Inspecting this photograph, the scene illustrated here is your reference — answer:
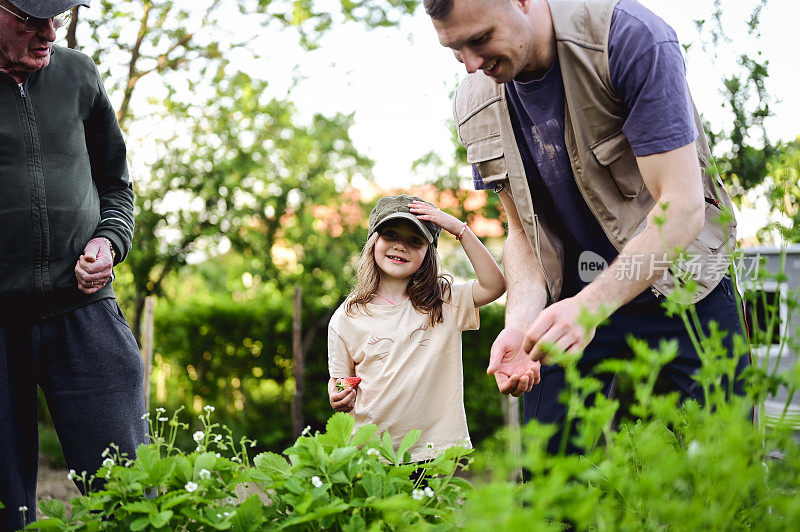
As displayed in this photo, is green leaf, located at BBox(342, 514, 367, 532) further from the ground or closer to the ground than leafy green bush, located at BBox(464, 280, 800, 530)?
closer to the ground

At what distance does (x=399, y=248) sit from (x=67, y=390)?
1.38 m

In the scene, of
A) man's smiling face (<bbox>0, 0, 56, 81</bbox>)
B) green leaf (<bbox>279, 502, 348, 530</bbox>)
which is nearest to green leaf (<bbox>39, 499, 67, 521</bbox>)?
green leaf (<bbox>279, 502, 348, 530</bbox>)

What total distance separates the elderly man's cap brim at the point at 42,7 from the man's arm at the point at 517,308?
4.71 feet

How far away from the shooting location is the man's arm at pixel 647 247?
157 centimetres

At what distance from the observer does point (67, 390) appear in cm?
216

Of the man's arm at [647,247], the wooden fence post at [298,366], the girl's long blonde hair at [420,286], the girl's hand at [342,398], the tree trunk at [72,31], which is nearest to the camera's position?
the man's arm at [647,247]

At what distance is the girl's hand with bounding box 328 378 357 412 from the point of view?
2689 mm

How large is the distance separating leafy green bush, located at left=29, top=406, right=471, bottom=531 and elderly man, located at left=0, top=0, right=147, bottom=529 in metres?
0.75

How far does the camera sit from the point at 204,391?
324 inches

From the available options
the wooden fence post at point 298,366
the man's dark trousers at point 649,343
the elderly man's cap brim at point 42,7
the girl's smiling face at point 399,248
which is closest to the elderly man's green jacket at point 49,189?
the elderly man's cap brim at point 42,7

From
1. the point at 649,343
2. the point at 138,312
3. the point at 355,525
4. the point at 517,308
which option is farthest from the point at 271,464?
the point at 138,312

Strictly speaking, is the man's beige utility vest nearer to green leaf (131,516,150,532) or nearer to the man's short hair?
Result: the man's short hair

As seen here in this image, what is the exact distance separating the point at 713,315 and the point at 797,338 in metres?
0.92

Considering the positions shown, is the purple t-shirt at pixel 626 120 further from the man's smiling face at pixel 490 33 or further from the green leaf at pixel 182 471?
the green leaf at pixel 182 471
